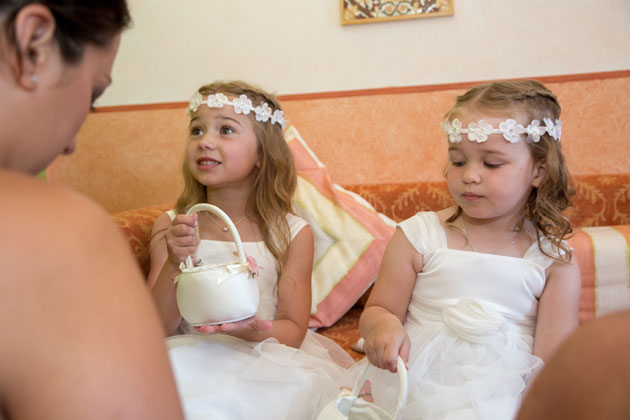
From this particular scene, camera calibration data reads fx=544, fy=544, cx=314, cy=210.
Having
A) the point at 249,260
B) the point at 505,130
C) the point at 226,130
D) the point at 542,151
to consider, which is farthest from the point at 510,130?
the point at 226,130

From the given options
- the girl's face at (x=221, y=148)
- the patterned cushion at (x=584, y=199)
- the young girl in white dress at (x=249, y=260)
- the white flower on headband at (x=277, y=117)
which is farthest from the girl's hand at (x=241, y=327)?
the patterned cushion at (x=584, y=199)

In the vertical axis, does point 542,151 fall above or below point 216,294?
above

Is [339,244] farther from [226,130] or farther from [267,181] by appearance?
[226,130]

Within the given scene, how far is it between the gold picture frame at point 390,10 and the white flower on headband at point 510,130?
1.21m

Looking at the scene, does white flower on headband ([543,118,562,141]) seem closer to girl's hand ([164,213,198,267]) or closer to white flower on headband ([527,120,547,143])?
white flower on headband ([527,120,547,143])

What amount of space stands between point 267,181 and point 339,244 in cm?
44

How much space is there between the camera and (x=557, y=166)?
1327mm

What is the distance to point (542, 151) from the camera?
133 cm

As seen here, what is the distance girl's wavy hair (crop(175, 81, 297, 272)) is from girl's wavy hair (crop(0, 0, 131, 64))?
1034 mm

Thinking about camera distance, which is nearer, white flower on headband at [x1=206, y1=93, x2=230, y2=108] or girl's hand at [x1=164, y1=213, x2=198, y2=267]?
girl's hand at [x1=164, y1=213, x2=198, y2=267]

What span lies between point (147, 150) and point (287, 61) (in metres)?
0.82

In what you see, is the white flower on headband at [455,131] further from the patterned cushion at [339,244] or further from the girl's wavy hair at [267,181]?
the patterned cushion at [339,244]

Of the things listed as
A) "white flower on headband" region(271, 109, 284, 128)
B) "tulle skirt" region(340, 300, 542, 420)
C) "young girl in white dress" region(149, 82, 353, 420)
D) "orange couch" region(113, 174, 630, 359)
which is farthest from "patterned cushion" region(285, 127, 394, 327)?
"tulle skirt" region(340, 300, 542, 420)

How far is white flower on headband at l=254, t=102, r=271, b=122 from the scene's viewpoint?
1648mm
